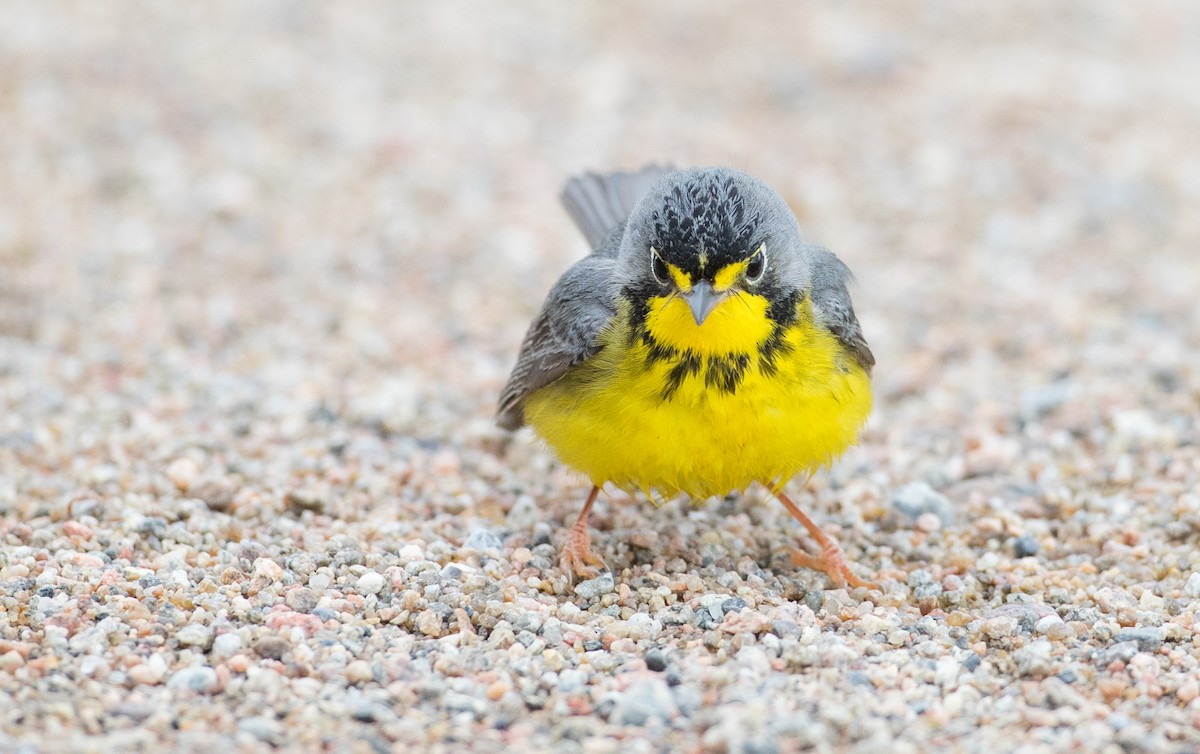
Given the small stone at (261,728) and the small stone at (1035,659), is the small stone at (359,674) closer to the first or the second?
the small stone at (261,728)

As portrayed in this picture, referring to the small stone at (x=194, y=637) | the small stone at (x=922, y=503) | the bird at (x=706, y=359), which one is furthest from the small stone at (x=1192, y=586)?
the small stone at (x=194, y=637)

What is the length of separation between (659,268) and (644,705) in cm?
170

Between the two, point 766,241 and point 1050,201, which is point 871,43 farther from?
point 766,241

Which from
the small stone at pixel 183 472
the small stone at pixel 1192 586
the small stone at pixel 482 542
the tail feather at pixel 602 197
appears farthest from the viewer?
the tail feather at pixel 602 197

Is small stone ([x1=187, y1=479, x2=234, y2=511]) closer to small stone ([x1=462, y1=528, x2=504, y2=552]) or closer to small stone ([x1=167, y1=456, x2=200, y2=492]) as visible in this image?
small stone ([x1=167, y1=456, x2=200, y2=492])

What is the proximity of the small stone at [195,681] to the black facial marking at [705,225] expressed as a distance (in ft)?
7.12

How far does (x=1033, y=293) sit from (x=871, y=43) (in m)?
3.98

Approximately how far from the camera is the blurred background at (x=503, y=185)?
740 cm

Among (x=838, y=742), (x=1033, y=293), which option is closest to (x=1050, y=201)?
(x=1033, y=293)

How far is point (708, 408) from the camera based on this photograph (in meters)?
4.97

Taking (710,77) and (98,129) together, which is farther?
(710,77)

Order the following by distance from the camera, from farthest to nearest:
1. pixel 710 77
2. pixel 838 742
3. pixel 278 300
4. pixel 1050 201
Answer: pixel 710 77
pixel 1050 201
pixel 278 300
pixel 838 742

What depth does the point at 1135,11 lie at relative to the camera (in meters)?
12.7

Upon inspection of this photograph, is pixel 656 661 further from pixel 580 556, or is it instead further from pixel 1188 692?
pixel 1188 692
